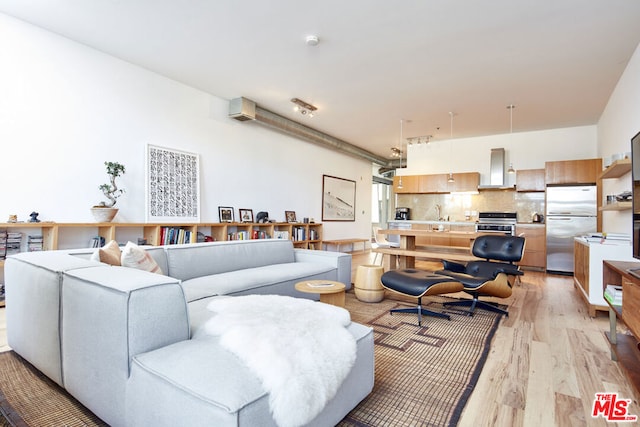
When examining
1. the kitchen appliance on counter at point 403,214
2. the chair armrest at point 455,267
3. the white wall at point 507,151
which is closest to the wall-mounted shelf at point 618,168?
the chair armrest at point 455,267

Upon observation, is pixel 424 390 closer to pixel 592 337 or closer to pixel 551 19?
pixel 592 337

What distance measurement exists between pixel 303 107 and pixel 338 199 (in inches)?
131

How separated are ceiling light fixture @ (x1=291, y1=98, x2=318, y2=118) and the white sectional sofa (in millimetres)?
3904

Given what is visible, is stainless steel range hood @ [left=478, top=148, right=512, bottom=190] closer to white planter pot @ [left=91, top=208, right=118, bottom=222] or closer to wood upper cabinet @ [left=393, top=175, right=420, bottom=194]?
wood upper cabinet @ [left=393, top=175, right=420, bottom=194]

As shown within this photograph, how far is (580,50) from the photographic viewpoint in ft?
12.0

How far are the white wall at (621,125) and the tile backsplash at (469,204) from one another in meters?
1.48

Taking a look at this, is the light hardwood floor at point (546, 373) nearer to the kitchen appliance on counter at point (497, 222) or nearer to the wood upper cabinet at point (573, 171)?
the kitchen appliance on counter at point (497, 222)

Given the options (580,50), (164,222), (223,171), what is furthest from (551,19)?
(164,222)

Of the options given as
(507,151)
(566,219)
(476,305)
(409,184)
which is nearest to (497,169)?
(507,151)

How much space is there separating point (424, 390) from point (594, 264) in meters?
2.69

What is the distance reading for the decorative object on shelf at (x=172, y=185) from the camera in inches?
176

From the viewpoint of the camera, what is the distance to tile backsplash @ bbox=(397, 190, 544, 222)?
702cm

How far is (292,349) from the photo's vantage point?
4.29ft

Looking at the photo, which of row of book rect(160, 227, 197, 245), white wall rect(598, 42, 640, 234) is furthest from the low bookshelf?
white wall rect(598, 42, 640, 234)
